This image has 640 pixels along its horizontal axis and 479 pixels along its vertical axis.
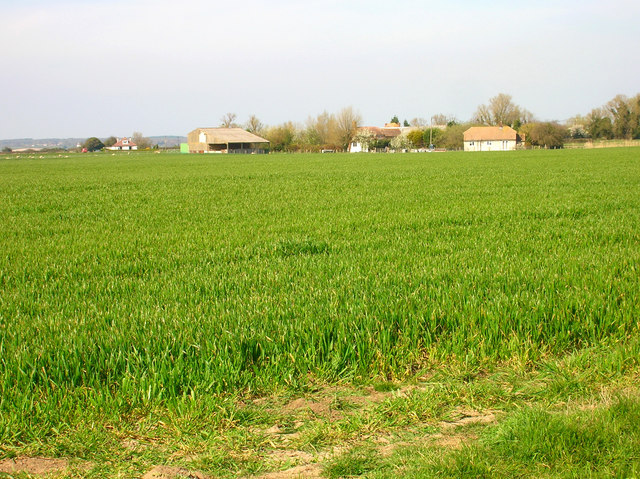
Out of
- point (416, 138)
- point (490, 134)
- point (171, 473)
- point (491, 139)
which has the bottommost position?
point (171, 473)

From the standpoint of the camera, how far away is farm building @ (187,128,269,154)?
5007 inches

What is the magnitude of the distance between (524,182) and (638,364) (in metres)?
19.6

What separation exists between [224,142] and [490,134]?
205 feet

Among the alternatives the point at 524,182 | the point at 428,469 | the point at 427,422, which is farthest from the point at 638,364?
the point at 524,182

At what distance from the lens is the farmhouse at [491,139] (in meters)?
127

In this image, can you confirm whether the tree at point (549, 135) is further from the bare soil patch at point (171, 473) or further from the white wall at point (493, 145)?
the bare soil patch at point (171, 473)

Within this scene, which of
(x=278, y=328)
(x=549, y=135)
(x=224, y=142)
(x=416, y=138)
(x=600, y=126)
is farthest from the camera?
(x=416, y=138)

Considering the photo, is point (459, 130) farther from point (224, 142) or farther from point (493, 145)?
point (224, 142)

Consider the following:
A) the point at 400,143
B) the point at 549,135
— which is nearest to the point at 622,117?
the point at 549,135

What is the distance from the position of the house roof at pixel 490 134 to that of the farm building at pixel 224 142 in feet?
159

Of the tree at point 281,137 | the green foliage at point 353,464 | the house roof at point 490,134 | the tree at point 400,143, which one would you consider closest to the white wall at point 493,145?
the house roof at point 490,134

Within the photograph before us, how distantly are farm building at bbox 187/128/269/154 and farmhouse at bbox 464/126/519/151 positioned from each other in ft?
158

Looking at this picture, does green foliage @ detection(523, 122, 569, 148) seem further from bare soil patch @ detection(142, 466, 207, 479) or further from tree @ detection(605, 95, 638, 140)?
bare soil patch @ detection(142, 466, 207, 479)

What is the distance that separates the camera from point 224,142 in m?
126
